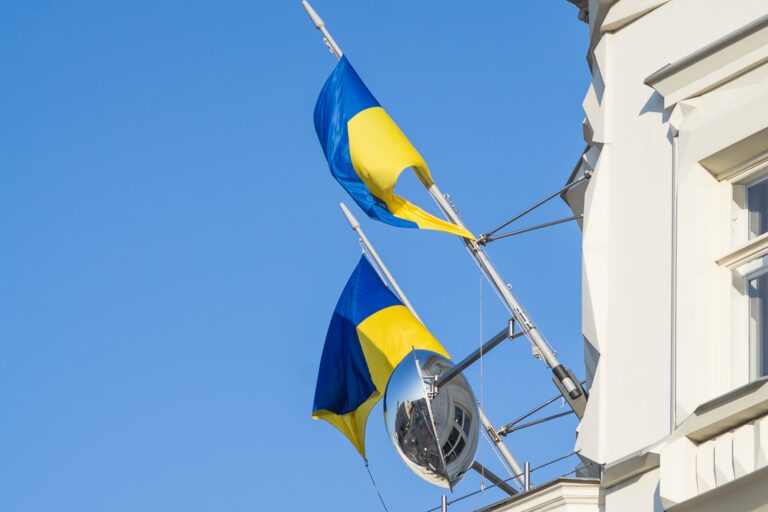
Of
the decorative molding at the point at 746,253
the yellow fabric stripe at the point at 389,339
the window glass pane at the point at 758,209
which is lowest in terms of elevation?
the decorative molding at the point at 746,253

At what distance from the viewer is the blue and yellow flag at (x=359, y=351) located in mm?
18953

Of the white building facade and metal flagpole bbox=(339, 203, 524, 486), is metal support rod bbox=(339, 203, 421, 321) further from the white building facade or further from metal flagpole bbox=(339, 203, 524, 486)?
the white building facade

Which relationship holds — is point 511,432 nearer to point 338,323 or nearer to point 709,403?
point 338,323

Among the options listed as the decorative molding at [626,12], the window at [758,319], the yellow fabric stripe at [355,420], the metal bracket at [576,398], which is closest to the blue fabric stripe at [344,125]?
the metal bracket at [576,398]

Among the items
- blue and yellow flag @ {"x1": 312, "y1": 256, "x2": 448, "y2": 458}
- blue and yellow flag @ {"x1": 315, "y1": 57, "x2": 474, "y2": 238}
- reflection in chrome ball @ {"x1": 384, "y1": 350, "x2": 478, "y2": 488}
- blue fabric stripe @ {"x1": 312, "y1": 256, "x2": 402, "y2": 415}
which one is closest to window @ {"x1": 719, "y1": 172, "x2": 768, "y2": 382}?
reflection in chrome ball @ {"x1": 384, "y1": 350, "x2": 478, "y2": 488}

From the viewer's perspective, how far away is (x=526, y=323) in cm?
1569

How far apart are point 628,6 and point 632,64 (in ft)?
1.85

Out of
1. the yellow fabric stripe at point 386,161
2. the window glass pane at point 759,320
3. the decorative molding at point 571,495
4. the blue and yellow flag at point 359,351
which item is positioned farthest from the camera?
the blue and yellow flag at point 359,351

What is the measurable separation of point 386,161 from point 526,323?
2573 mm

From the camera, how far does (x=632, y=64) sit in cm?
1345

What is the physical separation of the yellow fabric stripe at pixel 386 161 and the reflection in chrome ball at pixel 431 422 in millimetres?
1443

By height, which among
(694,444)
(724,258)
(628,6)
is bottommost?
(694,444)

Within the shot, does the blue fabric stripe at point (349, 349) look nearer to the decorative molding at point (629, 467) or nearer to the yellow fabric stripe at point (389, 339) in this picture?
the yellow fabric stripe at point (389, 339)

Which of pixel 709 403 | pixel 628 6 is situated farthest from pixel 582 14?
pixel 709 403
